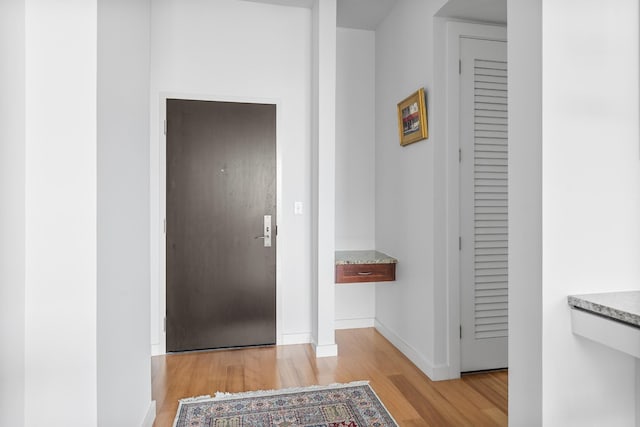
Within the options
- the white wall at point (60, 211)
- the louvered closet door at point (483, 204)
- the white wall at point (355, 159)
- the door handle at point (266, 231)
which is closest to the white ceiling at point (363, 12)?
the white wall at point (355, 159)

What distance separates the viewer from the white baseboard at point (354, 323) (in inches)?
144

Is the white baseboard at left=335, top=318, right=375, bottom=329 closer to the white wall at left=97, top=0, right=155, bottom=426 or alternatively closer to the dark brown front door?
the dark brown front door

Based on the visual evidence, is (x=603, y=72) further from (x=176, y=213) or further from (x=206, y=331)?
(x=206, y=331)

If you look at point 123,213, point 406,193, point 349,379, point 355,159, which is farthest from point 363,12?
point 349,379

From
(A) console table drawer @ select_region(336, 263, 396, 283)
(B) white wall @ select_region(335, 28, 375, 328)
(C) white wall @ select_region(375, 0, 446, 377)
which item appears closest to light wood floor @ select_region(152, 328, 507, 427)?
(C) white wall @ select_region(375, 0, 446, 377)

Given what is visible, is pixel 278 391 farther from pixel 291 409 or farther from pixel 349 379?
pixel 349 379

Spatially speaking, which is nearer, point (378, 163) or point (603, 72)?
point (603, 72)

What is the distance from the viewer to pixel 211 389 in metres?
2.45

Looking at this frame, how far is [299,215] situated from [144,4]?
188cm

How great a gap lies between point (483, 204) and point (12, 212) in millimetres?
2582

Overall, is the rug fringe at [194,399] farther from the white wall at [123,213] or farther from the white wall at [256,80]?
the white wall at [256,80]

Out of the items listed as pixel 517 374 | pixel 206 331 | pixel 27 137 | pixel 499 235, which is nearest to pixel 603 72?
pixel 517 374

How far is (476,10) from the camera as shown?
2.47m

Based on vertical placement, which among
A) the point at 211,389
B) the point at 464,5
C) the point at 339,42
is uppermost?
the point at 339,42
